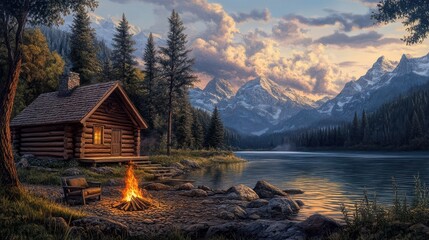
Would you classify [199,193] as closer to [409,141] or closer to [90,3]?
[90,3]

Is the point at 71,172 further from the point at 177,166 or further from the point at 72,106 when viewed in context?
the point at 177,166

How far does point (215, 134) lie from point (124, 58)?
2357cm

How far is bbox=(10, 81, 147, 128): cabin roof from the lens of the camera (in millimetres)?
27281

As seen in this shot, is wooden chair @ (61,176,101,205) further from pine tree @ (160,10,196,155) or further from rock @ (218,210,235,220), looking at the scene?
pine tree @ (160,10,196,155)

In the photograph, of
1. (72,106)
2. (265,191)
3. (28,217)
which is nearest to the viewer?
(28,217)

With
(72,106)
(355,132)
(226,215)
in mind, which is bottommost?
(226,215)

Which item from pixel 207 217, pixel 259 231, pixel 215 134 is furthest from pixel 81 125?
pixel 215 134

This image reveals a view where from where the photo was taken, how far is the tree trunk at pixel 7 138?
41.0 feet

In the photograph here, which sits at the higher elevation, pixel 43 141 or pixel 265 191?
pixel 43 141

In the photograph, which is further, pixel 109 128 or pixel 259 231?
pixel 109 128

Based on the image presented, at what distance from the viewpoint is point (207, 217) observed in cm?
1314

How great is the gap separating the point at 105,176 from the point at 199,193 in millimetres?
9134

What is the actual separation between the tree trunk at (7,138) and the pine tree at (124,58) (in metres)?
41.2

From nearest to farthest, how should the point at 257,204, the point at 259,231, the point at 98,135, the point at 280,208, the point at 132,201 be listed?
the point at 259,231 < the point at 132,201 < the point at 280,208 < the point at 257,204 < the point at 98,135
